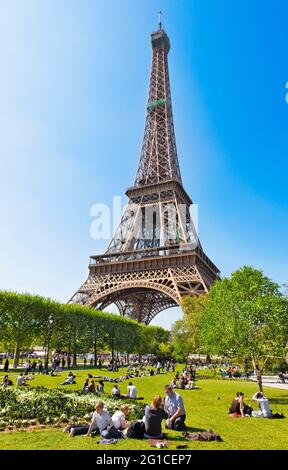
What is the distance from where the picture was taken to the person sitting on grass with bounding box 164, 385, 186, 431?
453 inches

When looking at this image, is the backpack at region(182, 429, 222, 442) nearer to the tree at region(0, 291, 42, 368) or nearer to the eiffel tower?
the tree at region(0, 291, 42, 368)

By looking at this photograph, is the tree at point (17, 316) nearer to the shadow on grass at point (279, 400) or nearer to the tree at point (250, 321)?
the tree at point (250, 321)

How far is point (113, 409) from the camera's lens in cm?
1462

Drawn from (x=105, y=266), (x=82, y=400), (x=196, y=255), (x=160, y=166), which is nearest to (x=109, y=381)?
(x=82, y=400)

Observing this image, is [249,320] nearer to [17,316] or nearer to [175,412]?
[175,412]

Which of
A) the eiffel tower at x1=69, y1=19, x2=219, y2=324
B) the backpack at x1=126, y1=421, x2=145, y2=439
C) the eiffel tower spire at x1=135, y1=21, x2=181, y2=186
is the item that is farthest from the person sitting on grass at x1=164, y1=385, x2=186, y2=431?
the eiffel tower spire at x1=135, y1=21, x2=181, y2=186

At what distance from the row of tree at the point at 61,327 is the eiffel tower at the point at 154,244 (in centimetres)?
775

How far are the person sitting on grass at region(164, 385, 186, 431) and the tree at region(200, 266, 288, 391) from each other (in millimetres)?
8980

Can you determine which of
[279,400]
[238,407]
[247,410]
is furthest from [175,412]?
[279,400]

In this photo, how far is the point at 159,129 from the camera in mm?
81625

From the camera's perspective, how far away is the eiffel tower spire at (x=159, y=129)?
A: 249 ft

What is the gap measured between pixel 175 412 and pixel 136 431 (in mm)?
2316

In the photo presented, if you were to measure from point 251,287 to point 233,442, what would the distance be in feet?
A: 41.8

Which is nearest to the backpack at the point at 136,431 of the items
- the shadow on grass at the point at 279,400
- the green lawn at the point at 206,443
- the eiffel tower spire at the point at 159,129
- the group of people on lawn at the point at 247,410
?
the green lawn at the point at 206,443
